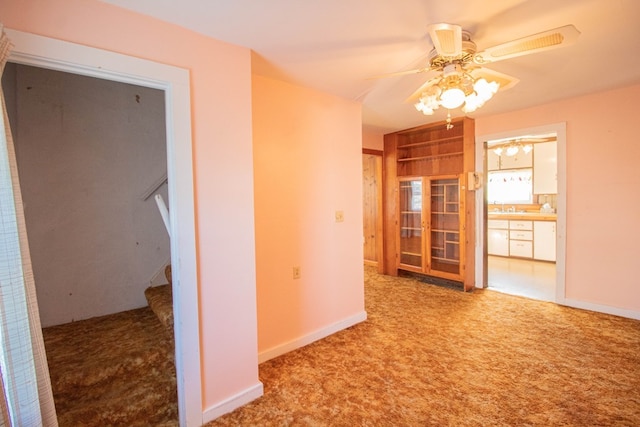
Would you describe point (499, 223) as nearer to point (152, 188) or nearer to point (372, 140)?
point (372, 140)

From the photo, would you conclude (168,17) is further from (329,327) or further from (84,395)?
(329,327)

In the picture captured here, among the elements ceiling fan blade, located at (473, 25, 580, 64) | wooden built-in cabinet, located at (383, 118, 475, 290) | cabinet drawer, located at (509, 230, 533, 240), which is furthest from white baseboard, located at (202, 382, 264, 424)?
cabinet drawer, located at (509, 230, 533, 240)

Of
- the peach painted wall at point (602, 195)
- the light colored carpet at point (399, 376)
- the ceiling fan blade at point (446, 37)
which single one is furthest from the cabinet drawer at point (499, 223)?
the ceiling fan blade at point (446, 37)

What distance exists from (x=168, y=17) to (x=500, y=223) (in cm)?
681

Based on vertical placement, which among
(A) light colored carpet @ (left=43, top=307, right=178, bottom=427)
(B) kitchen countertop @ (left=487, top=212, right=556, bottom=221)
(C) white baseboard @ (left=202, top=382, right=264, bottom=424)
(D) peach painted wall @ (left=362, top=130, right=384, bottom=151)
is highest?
(D) peach painted wall @ (left=362, top=130, right=384, bottom=151)

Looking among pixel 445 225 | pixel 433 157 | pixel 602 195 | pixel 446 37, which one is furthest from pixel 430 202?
pixel 446 37

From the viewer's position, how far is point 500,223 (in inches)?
241

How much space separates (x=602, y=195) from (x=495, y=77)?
6.74 feet

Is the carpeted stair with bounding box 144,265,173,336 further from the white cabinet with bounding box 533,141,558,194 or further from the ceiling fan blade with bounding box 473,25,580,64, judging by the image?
the white cabinet with bounding box 533,141,558,194

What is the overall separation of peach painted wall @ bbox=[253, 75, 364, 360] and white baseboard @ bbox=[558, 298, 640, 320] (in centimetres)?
263

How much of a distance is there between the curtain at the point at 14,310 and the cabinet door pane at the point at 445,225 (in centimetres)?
438

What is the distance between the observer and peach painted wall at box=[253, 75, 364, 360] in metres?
2.40

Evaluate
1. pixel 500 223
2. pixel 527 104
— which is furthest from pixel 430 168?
pixel 500 223

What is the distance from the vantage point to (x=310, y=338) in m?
2.67
